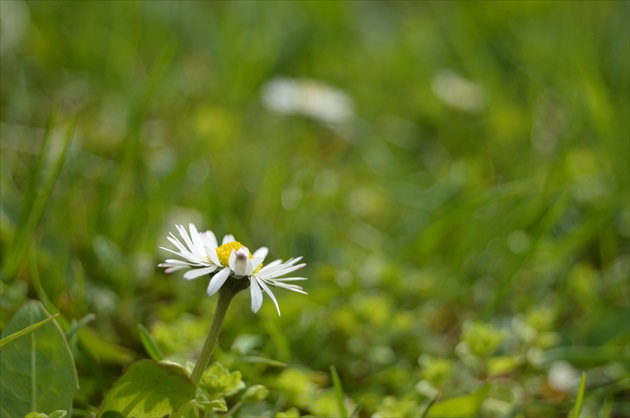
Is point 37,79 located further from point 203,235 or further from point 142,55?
point 203,235

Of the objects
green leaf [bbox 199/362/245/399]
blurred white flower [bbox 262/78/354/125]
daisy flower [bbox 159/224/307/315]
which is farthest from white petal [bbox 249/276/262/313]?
blurred white flower [bbox 262/78/354/125]

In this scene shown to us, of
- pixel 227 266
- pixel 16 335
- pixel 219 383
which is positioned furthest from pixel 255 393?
pixel 16 335

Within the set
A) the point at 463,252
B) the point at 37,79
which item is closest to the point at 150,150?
the point at 37,79

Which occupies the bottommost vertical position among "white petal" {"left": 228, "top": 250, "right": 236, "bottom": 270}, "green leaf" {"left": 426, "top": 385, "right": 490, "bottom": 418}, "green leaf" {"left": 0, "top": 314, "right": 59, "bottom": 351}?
"green leaf" {"left": 0, "top": 314, "right": 59, "bottom": 351}

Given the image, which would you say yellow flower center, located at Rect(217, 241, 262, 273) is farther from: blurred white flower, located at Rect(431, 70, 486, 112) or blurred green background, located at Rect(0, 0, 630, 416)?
blurred white flower, located at Rect(431, 70, 486, 112)

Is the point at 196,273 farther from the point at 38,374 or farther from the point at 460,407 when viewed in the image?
the point at 460,407

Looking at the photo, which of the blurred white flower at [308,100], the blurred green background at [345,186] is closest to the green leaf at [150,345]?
the blurred green background at [345,186]
